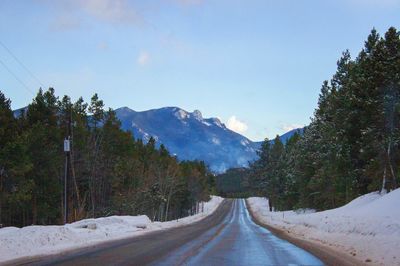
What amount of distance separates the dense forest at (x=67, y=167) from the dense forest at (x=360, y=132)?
22133mm

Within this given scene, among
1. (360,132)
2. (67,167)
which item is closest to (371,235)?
(67,167)

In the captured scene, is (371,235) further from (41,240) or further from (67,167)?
(67,167)

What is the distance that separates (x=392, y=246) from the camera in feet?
Result: 51.2

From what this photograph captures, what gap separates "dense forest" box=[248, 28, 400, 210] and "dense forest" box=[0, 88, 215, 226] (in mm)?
22133

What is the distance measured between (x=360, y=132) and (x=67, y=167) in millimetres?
25560

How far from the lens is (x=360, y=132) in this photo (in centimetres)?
4369

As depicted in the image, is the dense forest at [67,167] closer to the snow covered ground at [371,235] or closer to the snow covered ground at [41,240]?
the snow covered ground at [41,240]

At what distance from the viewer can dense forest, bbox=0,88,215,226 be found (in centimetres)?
4341

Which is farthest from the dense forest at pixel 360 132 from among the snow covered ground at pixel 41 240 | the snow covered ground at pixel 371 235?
the snow covered ground at pixel 41 240

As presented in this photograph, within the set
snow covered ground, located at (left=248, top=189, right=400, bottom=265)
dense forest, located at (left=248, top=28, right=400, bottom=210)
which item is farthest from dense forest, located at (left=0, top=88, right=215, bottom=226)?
dense forest, located at (left=248, top=28, right=400, bottom=210)

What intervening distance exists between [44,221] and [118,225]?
960 inches

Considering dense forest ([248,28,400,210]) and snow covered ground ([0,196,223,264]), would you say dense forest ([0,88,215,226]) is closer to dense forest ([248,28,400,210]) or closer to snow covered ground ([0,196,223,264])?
snow covered ground ([0,196,223,264])

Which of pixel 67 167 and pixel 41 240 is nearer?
pixel 41 240

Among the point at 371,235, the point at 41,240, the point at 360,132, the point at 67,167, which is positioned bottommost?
the point at 41,240
